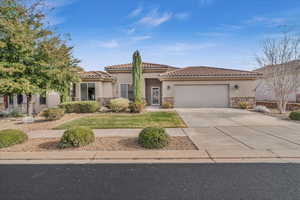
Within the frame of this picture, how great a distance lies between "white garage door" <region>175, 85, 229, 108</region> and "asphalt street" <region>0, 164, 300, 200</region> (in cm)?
1200

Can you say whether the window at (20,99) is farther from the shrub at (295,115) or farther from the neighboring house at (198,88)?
the shrub at (295,115)

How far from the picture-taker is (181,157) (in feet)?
13.1

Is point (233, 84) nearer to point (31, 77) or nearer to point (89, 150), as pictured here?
point (89, 150)

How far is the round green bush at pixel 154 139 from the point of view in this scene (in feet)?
15.3

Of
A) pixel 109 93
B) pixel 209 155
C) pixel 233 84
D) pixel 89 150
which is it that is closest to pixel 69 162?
pixel 89 150

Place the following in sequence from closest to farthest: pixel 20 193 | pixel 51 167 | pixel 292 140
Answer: pixel 20 193 < pixel 51 167 < pixel 292 140

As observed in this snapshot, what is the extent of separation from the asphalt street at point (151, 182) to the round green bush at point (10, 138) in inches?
67.6

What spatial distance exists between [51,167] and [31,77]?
8.33 meters

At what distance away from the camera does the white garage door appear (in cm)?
1512

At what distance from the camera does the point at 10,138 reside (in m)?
4.95

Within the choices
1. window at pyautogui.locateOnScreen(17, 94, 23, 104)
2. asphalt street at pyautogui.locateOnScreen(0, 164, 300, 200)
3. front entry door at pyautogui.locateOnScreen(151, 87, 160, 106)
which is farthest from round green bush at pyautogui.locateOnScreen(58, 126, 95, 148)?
window at pyautogui.locateOnScreen(17, 94, 23, 104)

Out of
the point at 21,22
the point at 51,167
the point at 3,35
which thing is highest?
the point at 21,22

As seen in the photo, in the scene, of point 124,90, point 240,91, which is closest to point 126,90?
point 124,90

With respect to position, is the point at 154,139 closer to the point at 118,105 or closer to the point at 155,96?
the point at 118,105
